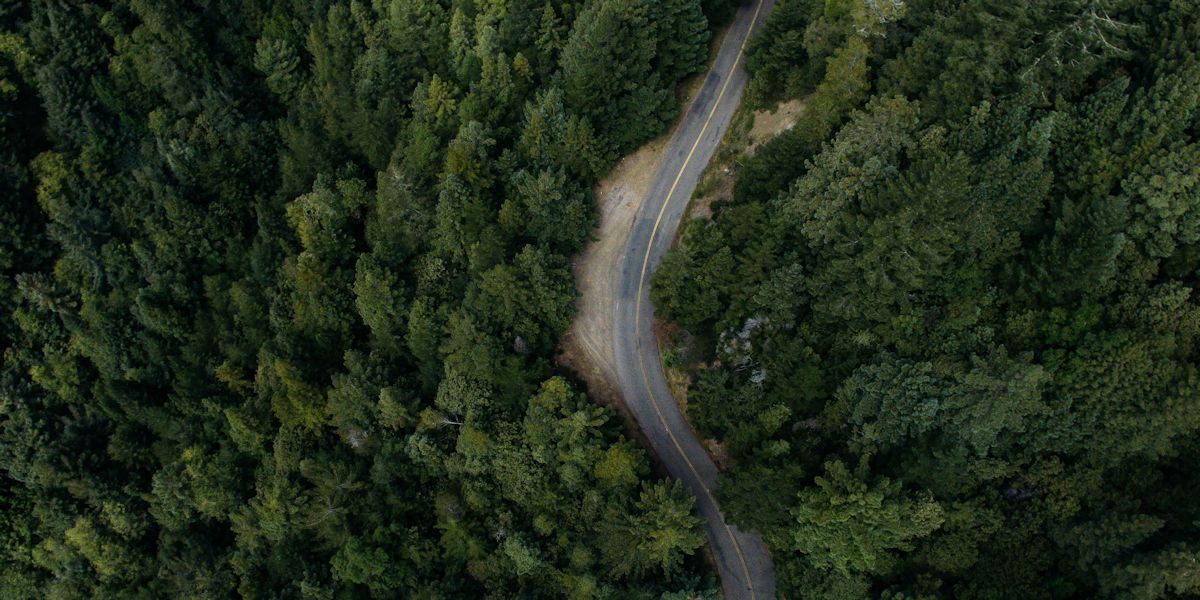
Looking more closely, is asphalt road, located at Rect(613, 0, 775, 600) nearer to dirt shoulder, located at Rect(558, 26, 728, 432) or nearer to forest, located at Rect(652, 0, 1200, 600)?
dirt shoulder, located at Rect(558, 26, 728, 432)

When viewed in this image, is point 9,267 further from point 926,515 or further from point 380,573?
point 926,515

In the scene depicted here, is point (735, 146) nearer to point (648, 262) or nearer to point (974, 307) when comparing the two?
point (648, 262)

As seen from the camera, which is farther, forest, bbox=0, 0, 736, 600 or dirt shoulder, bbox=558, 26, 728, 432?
dirt shoulder, bbox=558, 26, 728, 432

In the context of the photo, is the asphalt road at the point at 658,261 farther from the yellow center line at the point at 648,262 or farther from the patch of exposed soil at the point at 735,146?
the patch of exposed soil at the point at 735,146

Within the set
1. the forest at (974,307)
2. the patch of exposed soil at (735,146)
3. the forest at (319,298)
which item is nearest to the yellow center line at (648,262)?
the patch of exposed soil at (735,146)

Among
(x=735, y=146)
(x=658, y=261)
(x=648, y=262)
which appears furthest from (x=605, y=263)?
(x=735, y=146)

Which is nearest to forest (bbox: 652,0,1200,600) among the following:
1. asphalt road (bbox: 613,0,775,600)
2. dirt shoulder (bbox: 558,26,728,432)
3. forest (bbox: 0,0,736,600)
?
asphalt road (bbox: 613,0,775,600)
